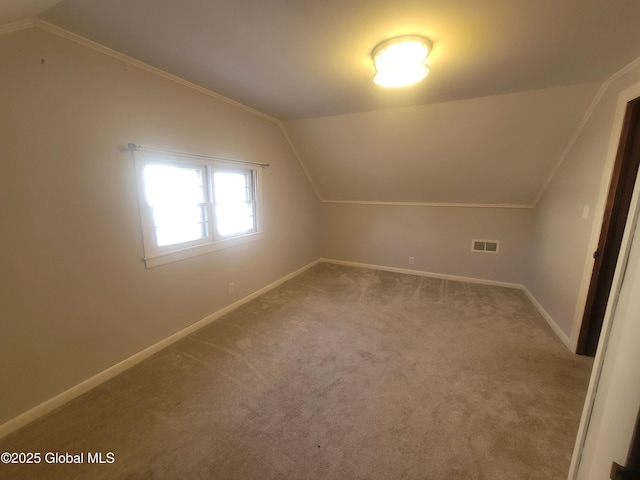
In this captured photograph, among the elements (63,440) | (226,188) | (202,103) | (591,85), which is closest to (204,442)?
(63,440)

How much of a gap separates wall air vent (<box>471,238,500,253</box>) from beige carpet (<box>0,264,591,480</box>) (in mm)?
1302

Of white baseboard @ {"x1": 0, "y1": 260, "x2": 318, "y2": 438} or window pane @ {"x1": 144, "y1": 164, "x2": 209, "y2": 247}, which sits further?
window pane @ {"x1": 144, "y1": 164, "x2": 209, "y2": 247}

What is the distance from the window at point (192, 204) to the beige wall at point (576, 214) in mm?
3300

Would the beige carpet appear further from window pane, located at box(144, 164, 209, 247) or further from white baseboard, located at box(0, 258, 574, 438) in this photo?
window pane, located at box(144, 164, 209, 247)

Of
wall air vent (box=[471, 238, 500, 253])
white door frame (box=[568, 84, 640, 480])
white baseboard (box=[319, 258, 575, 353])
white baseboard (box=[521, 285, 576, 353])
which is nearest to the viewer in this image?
white door frame (box=[568, 84, 640, 480])

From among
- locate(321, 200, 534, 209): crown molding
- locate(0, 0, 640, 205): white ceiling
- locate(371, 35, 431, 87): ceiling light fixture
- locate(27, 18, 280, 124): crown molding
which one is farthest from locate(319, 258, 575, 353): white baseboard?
locate(27, 18, 280, 124): crown molding

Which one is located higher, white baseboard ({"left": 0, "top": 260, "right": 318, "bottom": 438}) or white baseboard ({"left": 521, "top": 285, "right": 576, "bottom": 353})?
white baseboard ({"left": 521, "top": 285, "right": 576, "bottom": 353})

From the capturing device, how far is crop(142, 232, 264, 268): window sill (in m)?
2.25

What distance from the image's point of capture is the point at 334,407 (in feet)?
5.82

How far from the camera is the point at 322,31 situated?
1570mm

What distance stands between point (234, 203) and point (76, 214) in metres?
1.53

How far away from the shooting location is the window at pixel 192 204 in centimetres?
221

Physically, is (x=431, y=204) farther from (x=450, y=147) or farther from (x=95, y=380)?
(x=95, y=380)

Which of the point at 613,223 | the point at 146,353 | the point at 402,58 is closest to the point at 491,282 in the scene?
the point at 613,223
